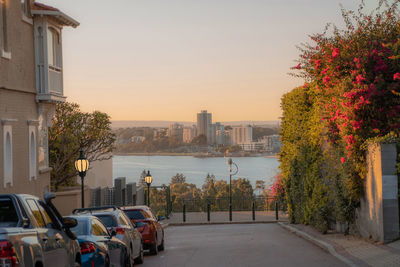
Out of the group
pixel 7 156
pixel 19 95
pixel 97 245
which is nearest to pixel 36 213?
pixel 97 245

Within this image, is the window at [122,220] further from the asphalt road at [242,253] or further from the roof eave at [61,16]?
the roof eave at [61,16]

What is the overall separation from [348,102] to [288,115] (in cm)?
1054

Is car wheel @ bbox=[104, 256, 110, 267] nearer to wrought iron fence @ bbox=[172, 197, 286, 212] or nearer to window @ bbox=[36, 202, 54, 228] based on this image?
window @ bbox=[36, 202, 54, 228]

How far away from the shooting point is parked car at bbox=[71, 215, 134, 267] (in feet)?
38.0

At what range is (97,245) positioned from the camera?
1184cm

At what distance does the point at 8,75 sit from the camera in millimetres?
24469

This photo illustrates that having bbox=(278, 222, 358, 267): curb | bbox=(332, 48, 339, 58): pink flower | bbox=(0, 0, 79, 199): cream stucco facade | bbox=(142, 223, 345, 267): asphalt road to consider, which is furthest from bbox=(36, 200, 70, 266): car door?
bbox=(0, 0, 79, 199): cream stucco facade

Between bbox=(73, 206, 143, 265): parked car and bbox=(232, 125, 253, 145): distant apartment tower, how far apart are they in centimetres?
9377

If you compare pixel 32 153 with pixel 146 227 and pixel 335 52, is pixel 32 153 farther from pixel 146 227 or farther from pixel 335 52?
pixel 335 52

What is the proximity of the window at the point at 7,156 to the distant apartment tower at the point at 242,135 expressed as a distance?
8643 cm

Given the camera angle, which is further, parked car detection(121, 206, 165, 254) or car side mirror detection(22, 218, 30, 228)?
parked car detection(121, 206, 165, 254)

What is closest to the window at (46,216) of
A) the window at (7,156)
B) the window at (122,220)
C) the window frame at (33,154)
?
the window at (122,220)

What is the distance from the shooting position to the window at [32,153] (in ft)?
91.4

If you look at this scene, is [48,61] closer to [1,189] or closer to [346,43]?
[1,189]
